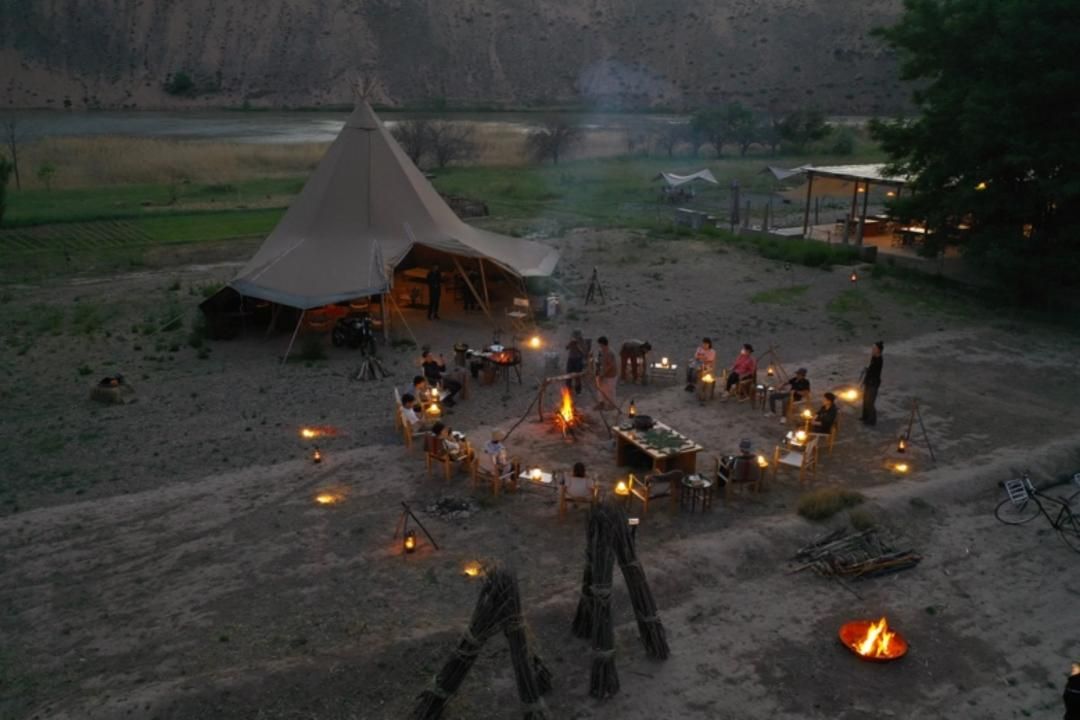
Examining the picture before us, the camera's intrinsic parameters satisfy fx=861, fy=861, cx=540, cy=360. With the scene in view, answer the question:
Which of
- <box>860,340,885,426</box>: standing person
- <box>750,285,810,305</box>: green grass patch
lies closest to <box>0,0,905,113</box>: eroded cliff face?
<box>750,285,810,305</box>: green grass patch

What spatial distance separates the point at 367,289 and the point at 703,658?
929cm

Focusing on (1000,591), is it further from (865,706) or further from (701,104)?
(701,104)

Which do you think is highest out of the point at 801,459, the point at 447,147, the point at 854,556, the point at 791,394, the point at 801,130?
the point at 801,130

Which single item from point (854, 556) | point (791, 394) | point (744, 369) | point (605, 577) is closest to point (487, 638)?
point (605, 577)

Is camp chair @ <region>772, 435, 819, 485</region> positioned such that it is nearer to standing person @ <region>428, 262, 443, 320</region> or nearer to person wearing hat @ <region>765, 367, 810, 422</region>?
person wearing hat @ <region>765, 367, 810, 422</region>

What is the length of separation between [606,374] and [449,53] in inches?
2577

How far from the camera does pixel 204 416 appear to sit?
11.9m

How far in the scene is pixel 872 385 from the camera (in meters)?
11.7

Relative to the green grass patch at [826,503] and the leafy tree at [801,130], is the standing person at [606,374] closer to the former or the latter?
the green grass patch at [826,503]

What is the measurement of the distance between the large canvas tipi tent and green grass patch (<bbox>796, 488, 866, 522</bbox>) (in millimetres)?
8110

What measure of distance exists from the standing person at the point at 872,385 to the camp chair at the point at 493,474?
5.11 m

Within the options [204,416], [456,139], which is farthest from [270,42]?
[204,416]

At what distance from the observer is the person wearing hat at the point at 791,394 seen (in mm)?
11859

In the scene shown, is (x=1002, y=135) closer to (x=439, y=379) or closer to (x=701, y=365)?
(x=701, y=365)
